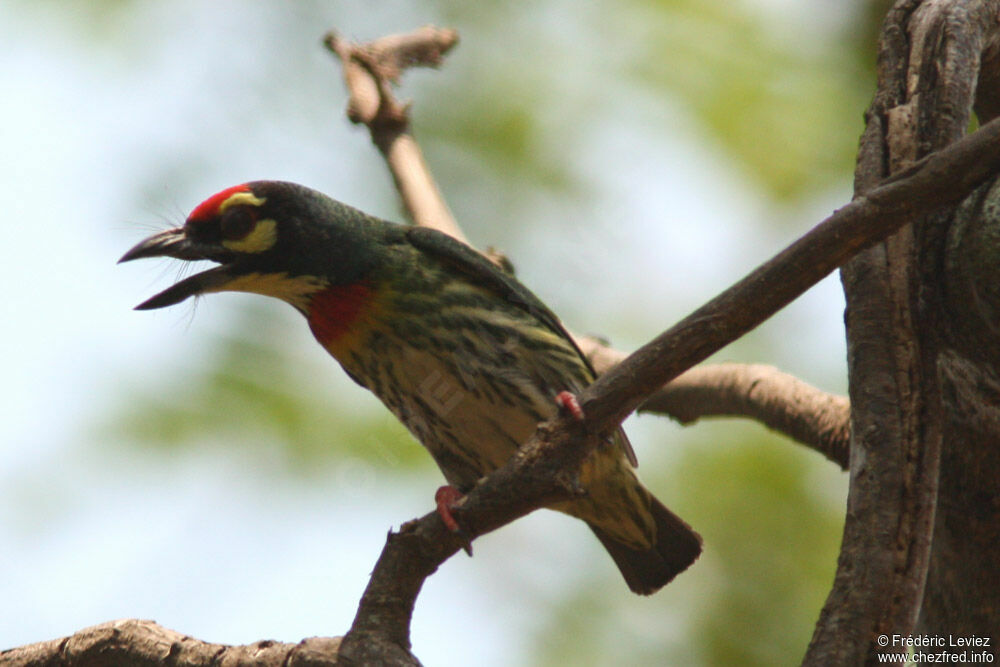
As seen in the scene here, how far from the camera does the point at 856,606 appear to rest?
2.46 m

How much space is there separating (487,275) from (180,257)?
3.50ft

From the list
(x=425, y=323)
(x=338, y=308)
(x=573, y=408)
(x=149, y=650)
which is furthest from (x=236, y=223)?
(x=573, y=408)

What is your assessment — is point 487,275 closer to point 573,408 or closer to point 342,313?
point 342,313

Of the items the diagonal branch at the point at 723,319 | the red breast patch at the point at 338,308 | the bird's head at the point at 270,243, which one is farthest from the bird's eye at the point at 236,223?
the diagonal branch at the point at 723,319

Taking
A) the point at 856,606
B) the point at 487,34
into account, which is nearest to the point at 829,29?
the point at 487,34

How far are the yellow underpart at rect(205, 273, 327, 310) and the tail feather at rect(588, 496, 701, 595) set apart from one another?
54.2 inches

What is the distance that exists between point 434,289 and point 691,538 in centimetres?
132

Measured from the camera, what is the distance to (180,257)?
374 centimetres

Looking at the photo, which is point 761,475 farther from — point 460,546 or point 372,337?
point 460,546

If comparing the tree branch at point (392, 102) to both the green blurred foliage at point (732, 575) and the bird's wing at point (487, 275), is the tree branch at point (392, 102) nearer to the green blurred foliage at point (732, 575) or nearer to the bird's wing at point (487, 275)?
the bird's wing at point (487, 275)

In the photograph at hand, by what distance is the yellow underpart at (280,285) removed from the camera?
12.5ft

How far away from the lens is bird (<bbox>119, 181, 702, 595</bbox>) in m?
3.61

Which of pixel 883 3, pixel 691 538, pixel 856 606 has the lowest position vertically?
pixel 856 606

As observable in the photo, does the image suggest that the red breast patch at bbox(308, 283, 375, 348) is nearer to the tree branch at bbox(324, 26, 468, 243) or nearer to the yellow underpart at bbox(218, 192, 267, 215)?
the yellow underpart at bbox(218, 192, 267, 215)
